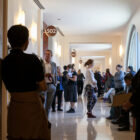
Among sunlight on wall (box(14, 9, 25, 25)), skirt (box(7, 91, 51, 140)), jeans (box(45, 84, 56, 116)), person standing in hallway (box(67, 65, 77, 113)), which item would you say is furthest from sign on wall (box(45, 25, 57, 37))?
skirt (box(7, 91, 51, 140))

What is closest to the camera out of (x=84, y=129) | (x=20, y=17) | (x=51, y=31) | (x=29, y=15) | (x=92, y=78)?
(x=84, y=129)

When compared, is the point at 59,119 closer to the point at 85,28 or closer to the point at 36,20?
the point at 36,20

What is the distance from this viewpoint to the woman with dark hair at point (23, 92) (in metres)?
1.96

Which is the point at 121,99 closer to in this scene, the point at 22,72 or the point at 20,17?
the point at 22,72

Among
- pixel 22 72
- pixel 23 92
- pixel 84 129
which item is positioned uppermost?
pixel 22 72

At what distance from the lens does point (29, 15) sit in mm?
6227

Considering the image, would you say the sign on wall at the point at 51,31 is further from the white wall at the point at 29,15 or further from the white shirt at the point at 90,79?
the white shirt at the point at 90,79

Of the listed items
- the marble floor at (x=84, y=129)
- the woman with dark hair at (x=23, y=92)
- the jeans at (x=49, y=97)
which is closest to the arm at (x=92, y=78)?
the marble floor at (x=84, y=129)

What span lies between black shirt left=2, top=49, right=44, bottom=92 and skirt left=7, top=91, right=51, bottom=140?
5cm

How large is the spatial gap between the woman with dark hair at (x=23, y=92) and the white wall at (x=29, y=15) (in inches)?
110

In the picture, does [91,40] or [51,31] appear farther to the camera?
[91,40]

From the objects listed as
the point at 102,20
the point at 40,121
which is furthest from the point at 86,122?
the point at 102,20

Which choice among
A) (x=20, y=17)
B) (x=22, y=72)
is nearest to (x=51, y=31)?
(x=20, y=17)

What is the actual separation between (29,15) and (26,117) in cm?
461
